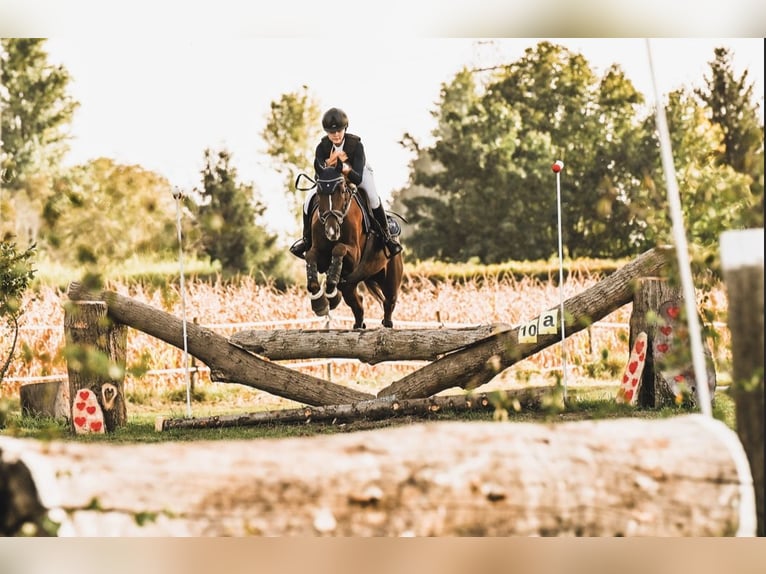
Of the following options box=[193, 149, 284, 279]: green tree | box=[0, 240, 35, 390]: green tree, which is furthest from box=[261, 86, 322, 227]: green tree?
box=[0, 240, 35, 390]: green tree

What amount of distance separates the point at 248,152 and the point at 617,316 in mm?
2582

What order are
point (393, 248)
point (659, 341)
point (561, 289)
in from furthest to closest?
1. point (393, 248)
2. point (659, 341)
3. point (561, 289)

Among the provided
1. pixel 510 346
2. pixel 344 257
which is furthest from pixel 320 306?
pixel 510 346

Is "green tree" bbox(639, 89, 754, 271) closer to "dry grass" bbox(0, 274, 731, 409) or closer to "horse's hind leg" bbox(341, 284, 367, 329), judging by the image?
"dry grass" bbox(0, 274, 731, 409)

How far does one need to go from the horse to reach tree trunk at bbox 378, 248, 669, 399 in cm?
51

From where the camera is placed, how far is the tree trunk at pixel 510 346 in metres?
5.88

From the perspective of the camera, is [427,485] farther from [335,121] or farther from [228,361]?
[335,121]

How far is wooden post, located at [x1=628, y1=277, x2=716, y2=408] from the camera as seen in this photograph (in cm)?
572

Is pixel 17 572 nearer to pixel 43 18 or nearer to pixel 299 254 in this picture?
pixel 299 254

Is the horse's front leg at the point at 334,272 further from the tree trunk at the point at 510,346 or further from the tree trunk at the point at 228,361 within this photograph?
the tree trunk at the point at 510,346

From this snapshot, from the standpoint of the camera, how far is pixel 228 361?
5.98 m

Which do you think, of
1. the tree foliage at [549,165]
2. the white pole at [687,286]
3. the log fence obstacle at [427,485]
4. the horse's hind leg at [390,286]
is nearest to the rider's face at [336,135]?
the tree foliage at [549,165]

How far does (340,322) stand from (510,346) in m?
1.10

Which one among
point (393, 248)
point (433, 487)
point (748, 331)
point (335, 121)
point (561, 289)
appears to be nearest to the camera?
point (748, 331)
